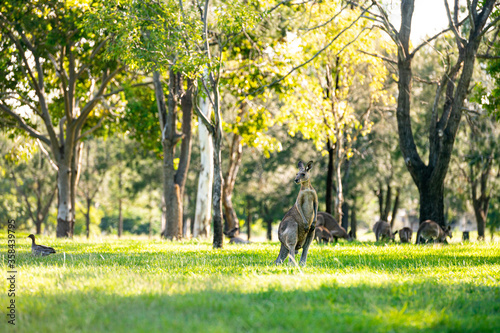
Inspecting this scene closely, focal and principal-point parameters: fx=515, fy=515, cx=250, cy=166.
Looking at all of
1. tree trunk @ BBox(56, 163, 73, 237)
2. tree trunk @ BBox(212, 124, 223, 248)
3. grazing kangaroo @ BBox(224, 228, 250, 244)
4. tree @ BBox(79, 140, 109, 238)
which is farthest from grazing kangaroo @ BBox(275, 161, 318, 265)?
tree @ BBox(79, 140, 109, 238)

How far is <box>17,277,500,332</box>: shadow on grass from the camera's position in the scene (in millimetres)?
5266

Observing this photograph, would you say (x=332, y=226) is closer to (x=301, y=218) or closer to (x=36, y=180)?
(x=301, y=218)

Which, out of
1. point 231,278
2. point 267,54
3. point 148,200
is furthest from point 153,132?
point 148,200

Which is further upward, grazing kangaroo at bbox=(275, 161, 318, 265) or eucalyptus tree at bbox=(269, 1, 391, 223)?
eucalyptus tree at bbox=(269, 1, 391, 223)

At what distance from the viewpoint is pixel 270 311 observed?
18.8 ft

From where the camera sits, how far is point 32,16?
2045cm

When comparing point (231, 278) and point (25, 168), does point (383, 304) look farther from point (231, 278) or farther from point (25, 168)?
point (25, 168)

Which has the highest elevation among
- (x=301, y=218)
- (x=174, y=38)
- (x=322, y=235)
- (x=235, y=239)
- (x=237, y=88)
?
(x=237, y=88)

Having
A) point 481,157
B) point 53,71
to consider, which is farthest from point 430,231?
point 53,71

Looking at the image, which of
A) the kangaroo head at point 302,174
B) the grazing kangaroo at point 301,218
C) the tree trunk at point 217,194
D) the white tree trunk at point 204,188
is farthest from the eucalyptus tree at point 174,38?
the white tree trunk at point 204,188

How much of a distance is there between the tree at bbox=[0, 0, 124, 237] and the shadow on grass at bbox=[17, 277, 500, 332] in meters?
15.7

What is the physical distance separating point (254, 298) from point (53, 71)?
851 inches

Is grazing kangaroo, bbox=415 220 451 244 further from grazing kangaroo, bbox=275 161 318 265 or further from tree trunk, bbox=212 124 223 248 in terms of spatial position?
grazing kangaroo, bbox=275 161 318 265

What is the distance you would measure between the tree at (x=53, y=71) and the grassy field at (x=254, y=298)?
13.2m
